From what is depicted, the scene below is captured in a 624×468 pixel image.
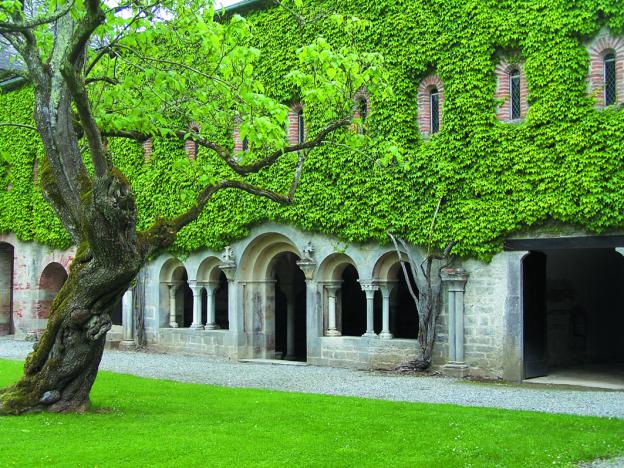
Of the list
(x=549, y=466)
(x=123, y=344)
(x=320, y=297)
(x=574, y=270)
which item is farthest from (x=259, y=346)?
(x=549, y=466)

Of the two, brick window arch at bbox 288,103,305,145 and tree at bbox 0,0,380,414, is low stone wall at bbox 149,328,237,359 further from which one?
tree at bbox 0,0,380,414

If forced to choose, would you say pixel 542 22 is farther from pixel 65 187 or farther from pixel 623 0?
pixel 65 187

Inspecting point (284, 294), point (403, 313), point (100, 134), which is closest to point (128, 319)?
point (284, 294)

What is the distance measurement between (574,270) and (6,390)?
42.0ft

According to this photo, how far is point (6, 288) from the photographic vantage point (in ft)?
92.1

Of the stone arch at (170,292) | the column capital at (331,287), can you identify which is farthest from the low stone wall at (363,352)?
the stone arch at (170,292)

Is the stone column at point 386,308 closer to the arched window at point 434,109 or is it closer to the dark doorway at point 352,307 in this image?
the arched window at point 434,109

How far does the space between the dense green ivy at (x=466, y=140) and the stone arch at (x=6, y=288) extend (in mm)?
12272

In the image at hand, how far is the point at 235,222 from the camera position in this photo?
19547 millimetres

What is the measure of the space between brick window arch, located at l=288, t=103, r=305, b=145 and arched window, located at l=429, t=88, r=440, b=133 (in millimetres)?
Answer: 3568

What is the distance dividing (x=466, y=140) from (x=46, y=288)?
15977 mm

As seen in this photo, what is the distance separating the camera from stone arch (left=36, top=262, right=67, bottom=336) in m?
25.5

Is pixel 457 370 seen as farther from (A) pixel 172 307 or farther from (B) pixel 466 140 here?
(A) pixel 172 307

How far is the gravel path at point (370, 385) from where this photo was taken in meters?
11.9
